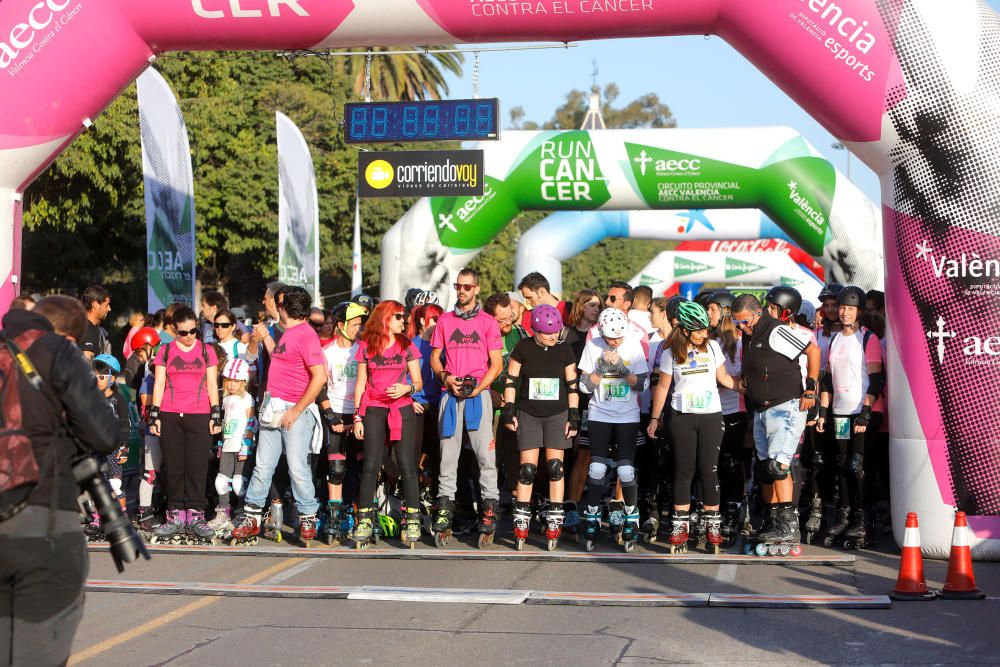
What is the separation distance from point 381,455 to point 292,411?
77 cm

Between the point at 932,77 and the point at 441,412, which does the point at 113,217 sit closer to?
Answer: the point at 441,412

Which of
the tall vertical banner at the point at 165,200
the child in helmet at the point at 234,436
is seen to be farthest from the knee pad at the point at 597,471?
the tall vertical banner at the point at 165,200

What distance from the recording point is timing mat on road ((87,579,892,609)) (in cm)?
760

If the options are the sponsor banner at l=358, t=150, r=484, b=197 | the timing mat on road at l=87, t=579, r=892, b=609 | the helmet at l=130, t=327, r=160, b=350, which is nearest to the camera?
the timing mat on road at l=87, t=579, r=892, b=609

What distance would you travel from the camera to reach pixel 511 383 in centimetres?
995

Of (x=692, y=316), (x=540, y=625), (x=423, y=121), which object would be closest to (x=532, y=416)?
(x=692, y=316)

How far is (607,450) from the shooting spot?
9.84m

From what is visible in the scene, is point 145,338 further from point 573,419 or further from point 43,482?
point 43,482

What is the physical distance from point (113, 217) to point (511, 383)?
2140cm

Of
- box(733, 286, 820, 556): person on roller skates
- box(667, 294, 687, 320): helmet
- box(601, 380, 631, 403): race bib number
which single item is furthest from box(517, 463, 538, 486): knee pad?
box(733, 286, 820, 556): person on roller skates

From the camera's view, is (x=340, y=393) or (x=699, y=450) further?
(x=340, y=393)

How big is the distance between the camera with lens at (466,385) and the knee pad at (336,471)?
3.61 feet

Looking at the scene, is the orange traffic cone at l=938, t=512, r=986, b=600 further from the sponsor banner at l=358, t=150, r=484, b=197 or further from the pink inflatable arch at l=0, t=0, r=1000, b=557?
the sponsor banner at l=358, t=150, r=484, b=197

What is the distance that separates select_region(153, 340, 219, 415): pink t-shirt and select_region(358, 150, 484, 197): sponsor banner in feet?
18.1
